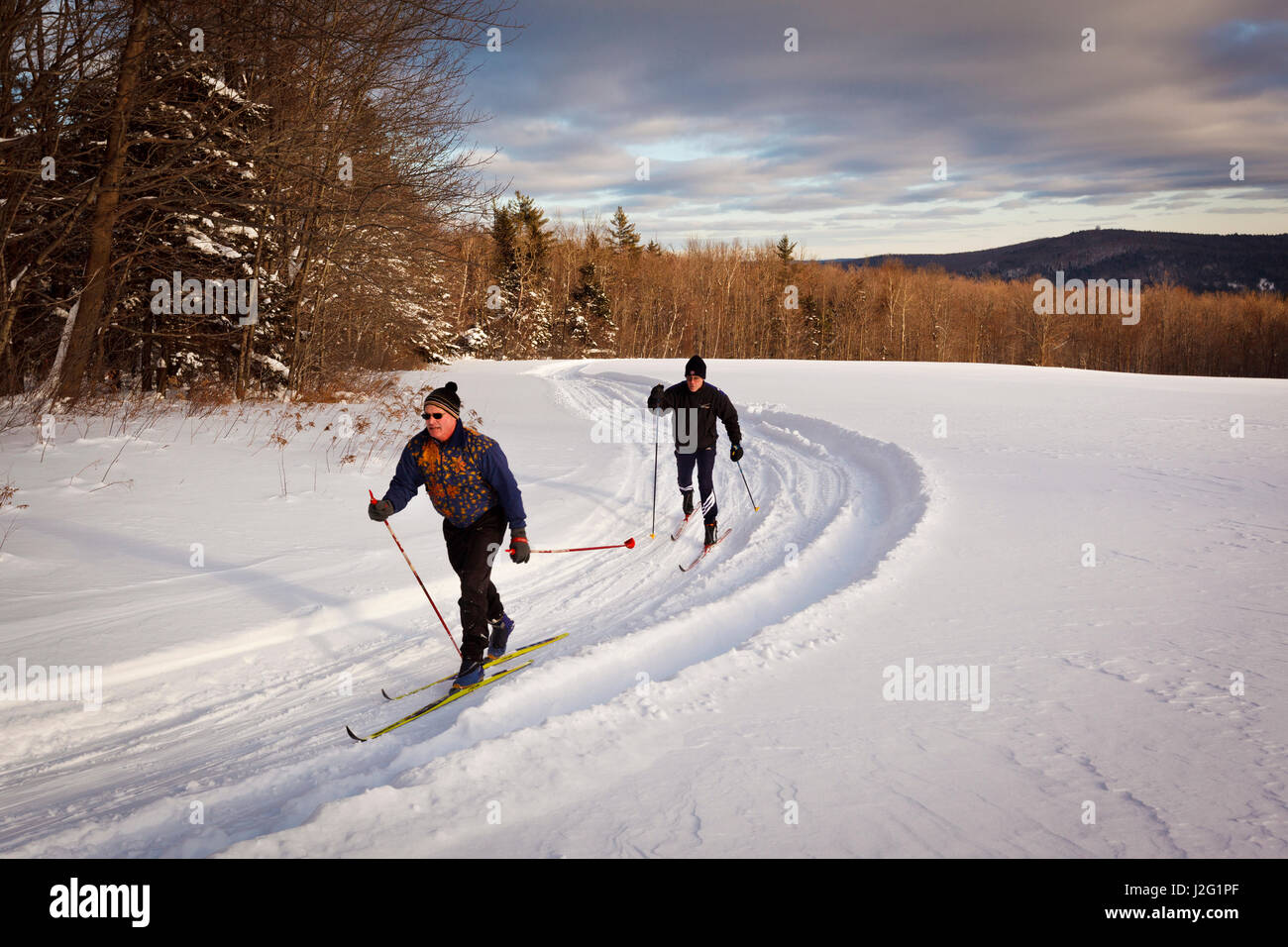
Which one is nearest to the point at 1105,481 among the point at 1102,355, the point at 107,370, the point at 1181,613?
the point at 1181,613

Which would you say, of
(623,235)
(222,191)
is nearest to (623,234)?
(623,235)

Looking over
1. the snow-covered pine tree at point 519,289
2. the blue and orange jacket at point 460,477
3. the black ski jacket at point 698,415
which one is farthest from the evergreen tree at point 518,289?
the blue and orange jacket at point 460,477

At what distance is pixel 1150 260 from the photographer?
160375 millimetres

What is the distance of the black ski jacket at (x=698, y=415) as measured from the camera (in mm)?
8562

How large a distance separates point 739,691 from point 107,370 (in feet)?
54.2

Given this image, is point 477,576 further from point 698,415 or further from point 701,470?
point 698,415

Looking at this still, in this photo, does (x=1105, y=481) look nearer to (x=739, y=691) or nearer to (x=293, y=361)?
(x=739, y=691)

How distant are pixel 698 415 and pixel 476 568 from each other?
14.0 ft

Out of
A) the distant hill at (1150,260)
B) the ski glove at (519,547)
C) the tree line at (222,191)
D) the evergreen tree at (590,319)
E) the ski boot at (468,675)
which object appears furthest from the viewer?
the distant hill at (1150,260)

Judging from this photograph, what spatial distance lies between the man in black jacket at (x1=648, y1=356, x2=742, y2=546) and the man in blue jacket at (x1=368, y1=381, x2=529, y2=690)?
3.81 m

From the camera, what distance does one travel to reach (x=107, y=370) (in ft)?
50.0

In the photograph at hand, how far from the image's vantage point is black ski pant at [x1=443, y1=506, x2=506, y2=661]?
4867mm

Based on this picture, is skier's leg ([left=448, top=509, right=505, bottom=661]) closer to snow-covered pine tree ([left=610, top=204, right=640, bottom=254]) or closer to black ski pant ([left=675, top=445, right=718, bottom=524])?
black ski pant ([left=675, top=445, right=718, bottom=524])

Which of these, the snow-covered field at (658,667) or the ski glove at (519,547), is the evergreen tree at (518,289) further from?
the ski glove at (519,547)
